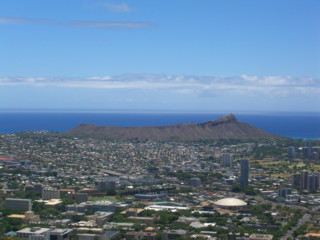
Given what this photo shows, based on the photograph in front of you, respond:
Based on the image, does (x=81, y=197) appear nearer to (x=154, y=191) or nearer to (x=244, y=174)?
(x=154, y=191)

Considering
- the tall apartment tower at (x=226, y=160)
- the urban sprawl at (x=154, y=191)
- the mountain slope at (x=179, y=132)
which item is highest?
the mountain slope at (x=179, y=132)

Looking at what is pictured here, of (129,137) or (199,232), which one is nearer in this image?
(199,232)

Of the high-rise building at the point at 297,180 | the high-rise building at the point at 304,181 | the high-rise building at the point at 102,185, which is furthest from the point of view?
the high-rise building at the point at 297,180

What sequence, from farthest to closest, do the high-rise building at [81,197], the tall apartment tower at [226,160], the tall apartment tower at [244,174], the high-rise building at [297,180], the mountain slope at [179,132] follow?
1. the mountain slope at [179,132]
2. the tall apartment tower at [226,160]
3. the tall apartment tower at [244,174]
4. the high-rise building at [297,180]
5. the high-rise building at [81,197]

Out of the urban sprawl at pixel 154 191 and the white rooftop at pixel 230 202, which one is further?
the white rooftop at pixel 230 202

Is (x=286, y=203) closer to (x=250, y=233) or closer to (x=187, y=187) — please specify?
(x=187, y=187)

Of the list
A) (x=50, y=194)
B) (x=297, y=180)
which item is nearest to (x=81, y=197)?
(x=50, y=194)

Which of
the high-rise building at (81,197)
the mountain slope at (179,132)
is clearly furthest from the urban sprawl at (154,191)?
the mountain slope at (179,132)

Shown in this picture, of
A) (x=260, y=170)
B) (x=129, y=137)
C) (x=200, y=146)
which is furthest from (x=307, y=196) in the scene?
(x=129, y=137)

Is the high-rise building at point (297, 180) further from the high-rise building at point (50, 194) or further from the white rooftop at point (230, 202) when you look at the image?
the high-rise building at point (50, 194)
